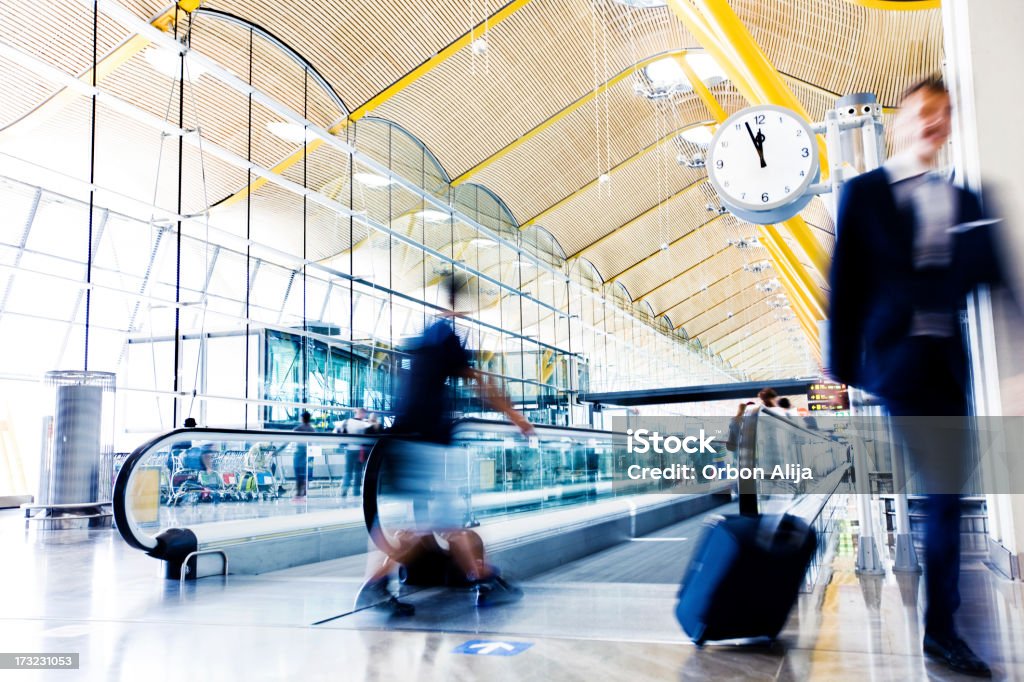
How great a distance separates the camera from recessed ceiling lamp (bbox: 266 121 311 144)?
45.9 ft

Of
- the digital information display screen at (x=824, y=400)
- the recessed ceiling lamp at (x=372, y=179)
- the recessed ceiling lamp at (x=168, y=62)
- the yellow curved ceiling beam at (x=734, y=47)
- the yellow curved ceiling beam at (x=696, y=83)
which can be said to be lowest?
the digital information display screen at (x=824, y=400)

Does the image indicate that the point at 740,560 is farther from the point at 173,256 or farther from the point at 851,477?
the point at 173,256

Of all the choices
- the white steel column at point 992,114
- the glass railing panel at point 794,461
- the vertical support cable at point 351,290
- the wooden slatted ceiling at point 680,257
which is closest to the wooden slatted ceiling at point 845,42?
the vertical support cable at point 351,290

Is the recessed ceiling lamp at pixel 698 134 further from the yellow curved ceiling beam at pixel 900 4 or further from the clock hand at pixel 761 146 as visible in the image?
the clock hand at pixel 761 146

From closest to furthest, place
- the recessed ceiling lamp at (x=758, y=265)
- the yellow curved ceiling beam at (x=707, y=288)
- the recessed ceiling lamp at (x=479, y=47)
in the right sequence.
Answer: the recessed ceiling lamp at (x=479, y=47) < the recessed ceiling lamp at (x=758, y=265) < the yellow curved ceiling beam at (x=707, y=288)

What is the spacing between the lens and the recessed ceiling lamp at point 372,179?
1593 centimetres

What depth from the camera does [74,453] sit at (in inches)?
432

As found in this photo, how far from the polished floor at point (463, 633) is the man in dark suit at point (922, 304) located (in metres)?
0.35

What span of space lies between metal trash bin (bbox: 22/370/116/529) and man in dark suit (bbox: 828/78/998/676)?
35.5 ft

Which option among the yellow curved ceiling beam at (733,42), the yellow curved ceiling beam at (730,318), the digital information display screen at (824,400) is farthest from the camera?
the yellow curved ceiling beam at (730,318)

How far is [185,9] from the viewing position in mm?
11266

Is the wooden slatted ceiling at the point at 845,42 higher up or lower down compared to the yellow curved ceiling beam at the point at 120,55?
higher up

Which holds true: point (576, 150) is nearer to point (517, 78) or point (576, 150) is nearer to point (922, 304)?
point (517, 78)

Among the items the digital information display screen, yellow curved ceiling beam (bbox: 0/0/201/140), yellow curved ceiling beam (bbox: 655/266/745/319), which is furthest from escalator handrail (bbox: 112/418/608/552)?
yellow curved ceiling beam (bbox: 655/266/745/319)
